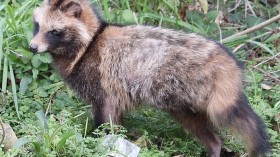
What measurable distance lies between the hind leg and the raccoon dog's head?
0.99 m

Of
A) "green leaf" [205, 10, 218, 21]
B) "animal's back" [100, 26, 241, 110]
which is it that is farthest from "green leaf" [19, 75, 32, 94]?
"green leaf" [205, 10, 218, 21]

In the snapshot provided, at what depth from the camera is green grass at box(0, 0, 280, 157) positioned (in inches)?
192

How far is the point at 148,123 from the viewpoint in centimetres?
592

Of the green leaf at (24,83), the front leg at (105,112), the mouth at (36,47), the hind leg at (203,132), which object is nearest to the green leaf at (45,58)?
the green leaf at (24,83)

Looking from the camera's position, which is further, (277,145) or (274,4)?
(274,4)

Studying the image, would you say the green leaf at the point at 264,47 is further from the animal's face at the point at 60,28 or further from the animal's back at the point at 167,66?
the animal's face at the point at 60,28

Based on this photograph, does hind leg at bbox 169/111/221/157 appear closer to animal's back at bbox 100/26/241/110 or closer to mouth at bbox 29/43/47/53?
animal's back at bbox 100/26/241/110

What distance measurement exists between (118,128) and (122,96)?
0.27m

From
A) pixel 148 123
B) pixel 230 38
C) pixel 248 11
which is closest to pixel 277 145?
pixel 148 123

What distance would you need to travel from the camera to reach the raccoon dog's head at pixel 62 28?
5410 mm

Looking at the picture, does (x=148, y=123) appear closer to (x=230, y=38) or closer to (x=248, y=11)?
(x=230, y=38)

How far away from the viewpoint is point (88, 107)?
595 cm

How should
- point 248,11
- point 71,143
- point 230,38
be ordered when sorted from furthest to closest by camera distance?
point 248,11, point 230,38, point 71,143

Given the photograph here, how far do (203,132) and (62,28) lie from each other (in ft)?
4.71
